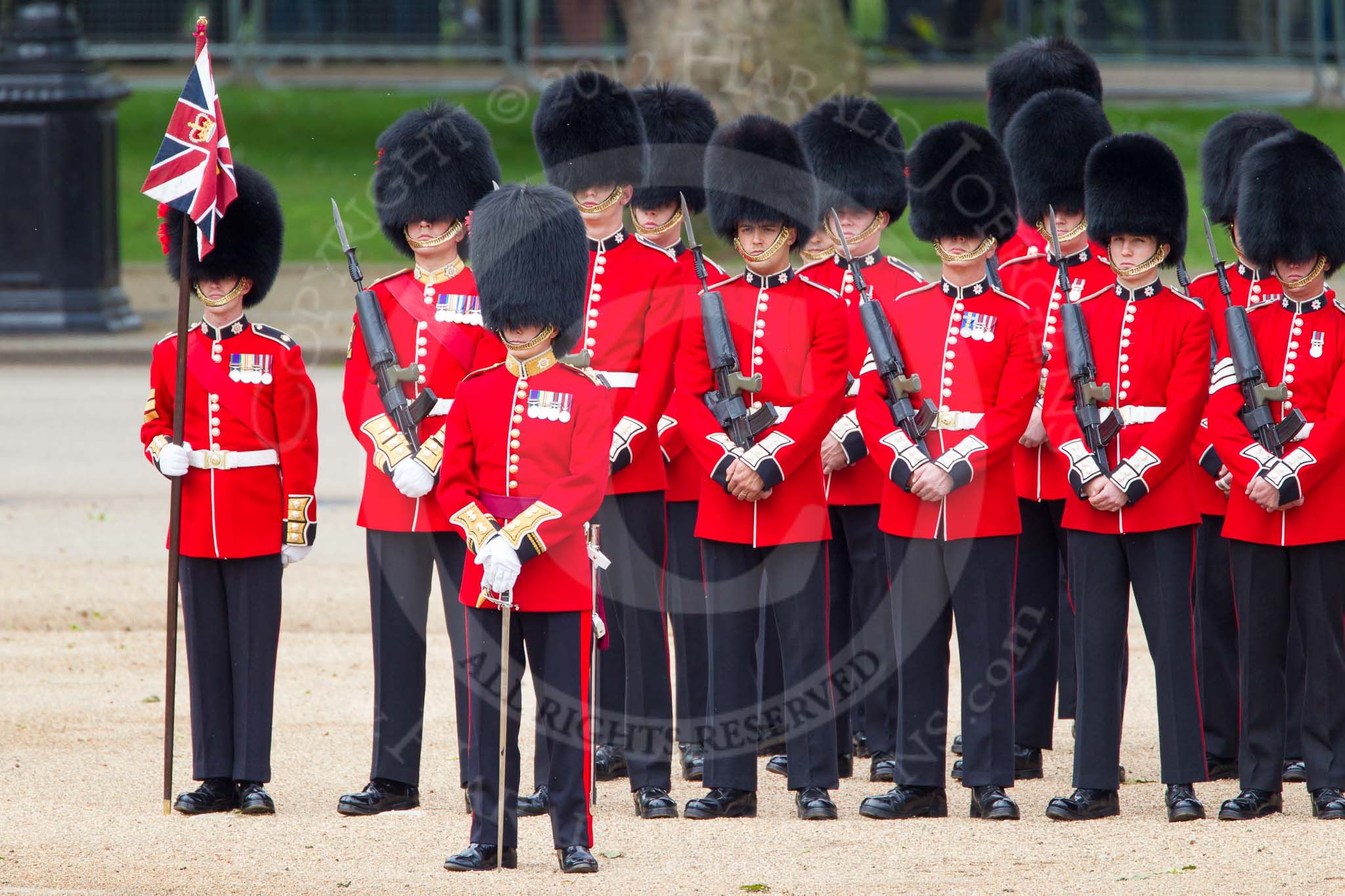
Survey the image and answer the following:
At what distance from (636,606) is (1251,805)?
1553mm

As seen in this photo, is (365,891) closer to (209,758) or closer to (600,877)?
(600,877)

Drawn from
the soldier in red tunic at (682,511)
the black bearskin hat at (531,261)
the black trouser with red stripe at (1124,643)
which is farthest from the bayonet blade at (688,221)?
the black trouser with red stripe at (1124,643)

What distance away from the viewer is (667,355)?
518 centimetres

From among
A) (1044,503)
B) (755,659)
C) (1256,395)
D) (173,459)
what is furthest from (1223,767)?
(173,459)

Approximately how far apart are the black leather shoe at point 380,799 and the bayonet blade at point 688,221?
1512mm

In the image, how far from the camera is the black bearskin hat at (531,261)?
436 cm

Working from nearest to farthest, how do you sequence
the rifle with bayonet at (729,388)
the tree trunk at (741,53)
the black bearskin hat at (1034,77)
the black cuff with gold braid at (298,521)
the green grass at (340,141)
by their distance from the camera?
the black cuff with gold braid at (298,521) → the rifle with bayonet at (729,388) → the black bearskin hat at (1034,77) → the tree trunk at (741,53) → the green grass at (340,141)

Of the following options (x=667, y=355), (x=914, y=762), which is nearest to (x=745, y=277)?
(x=667, y=355)

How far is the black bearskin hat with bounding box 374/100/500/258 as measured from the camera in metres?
5.05

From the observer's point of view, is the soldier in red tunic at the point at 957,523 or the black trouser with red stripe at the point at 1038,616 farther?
the black trouser with red stripe at the point at 1038,616

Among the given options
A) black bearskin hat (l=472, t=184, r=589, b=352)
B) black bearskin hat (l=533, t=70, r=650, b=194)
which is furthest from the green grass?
black bearskin hat (l=472, t=184, r=589, b=352)

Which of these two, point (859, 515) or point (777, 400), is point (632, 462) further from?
point (859, 515)

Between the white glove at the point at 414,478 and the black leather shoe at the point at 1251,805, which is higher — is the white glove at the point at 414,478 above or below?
above

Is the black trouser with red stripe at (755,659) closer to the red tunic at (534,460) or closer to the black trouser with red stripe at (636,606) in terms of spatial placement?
the black trouser with red stripe at (636,606)
